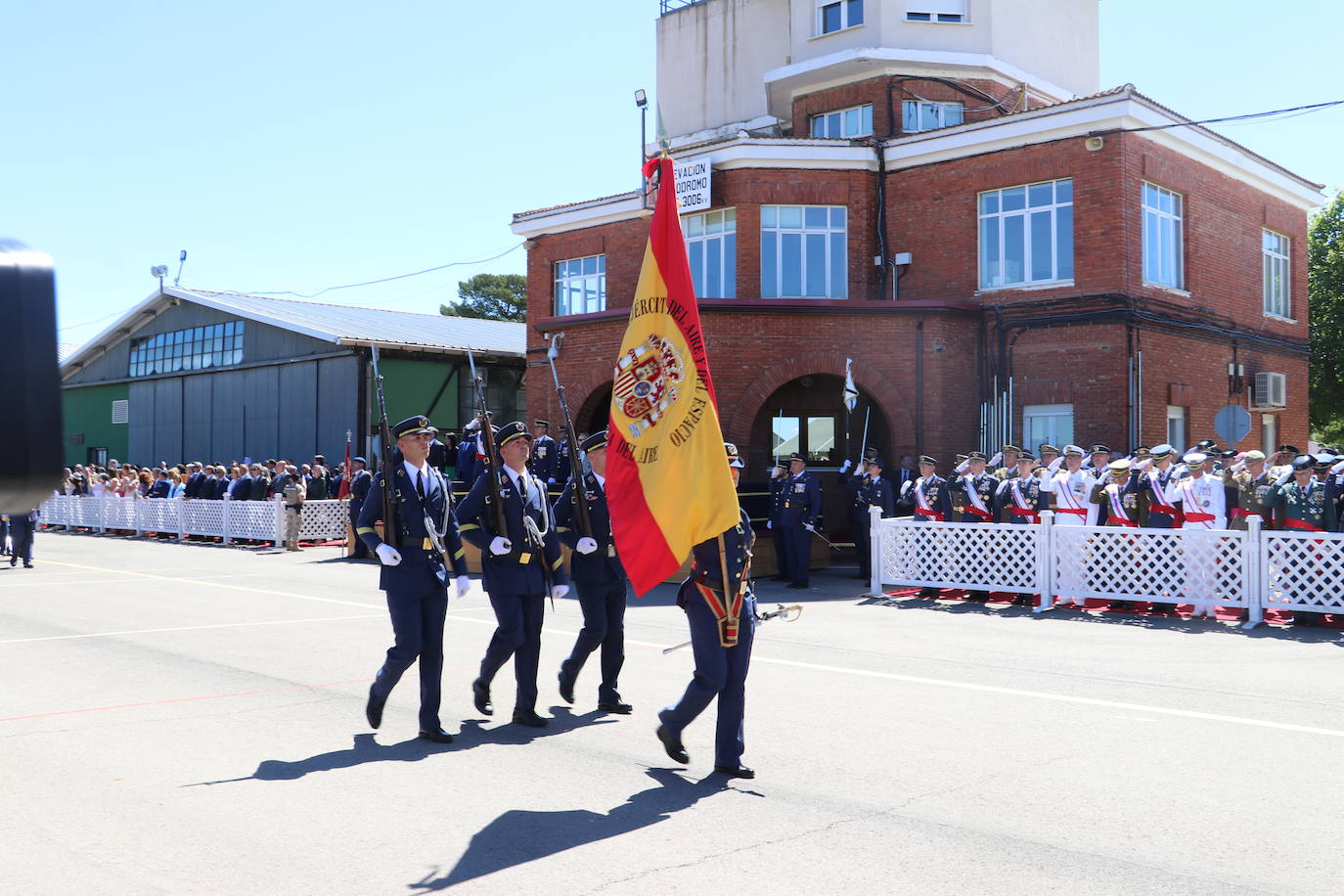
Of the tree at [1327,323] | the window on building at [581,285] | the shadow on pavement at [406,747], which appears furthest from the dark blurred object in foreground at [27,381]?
the tree at [1327,323]

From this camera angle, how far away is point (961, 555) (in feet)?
50.0

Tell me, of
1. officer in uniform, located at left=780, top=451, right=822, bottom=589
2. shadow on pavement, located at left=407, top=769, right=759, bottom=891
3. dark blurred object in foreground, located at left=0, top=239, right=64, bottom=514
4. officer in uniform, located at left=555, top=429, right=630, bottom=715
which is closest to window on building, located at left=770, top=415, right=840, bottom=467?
officer in uniform, located at left=780, top=451, right=822, bottom=589

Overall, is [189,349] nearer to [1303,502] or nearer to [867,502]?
[867,502]

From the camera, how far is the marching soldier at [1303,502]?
13391 mm

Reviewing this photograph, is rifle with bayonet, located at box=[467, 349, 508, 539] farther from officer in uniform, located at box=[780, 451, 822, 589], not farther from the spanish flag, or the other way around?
officer in uniform, located at box=[780, 451, 822, 589]

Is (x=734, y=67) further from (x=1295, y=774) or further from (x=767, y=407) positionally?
(x=1295, y=774)

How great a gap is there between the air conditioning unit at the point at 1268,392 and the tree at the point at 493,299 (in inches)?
2173

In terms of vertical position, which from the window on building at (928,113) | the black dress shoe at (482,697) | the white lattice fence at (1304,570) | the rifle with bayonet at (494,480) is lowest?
the black dress shoe at (482,697)

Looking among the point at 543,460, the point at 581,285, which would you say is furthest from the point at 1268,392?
the point at 581,285

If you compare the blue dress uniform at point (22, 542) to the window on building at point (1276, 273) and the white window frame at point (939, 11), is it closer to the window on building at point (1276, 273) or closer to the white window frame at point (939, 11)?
the white window frame at point (939, 11)

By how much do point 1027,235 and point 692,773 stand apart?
17.6 m

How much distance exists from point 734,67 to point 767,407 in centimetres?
1585

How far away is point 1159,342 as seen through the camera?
21.2 metres

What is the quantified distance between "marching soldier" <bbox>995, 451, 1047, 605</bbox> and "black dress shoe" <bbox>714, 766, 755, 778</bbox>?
32.5ft
